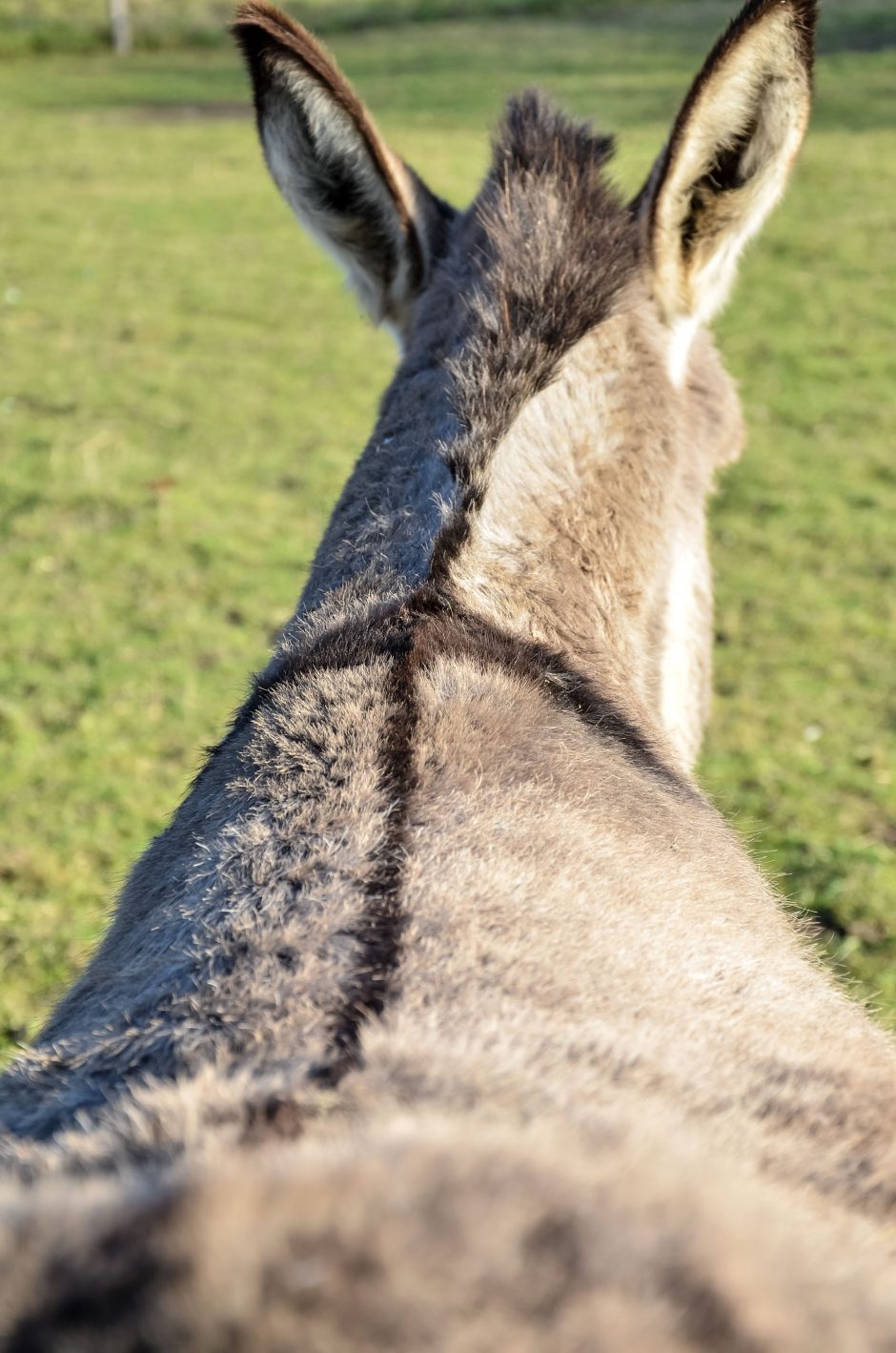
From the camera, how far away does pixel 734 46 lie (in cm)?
239

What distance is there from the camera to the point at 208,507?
293 inches

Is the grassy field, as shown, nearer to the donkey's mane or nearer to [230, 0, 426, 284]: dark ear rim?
the donkey's mane

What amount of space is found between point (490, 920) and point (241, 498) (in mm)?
6392

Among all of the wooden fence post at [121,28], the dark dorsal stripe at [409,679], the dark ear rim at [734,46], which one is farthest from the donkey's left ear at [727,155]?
the wooden fence post at [121,28]

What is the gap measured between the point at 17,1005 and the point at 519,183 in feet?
9.93

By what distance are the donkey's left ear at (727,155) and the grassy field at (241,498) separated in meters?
1.72

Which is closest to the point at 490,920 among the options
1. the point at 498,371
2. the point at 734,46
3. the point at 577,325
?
the point at 498,371

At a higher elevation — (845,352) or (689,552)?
(689,552)

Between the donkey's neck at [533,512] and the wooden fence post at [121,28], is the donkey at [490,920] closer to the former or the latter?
the donkey's neck at [533,512]

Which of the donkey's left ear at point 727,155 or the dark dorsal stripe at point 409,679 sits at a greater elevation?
the donkey's left ear at point 727,155

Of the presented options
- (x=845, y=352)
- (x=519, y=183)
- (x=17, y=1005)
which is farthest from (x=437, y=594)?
(x=845, y=352)

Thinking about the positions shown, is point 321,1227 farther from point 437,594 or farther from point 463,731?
point 437,594

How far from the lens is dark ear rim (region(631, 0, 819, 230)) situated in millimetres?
2344

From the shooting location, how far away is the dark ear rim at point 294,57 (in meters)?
2.49
